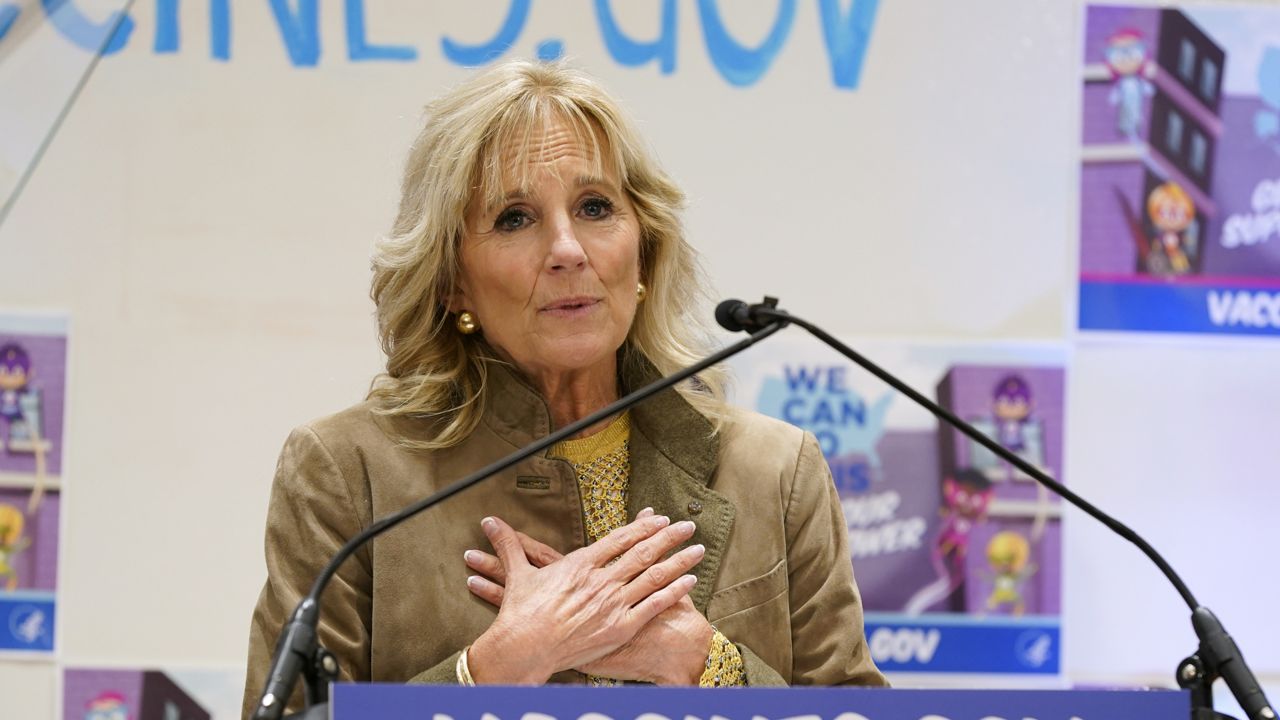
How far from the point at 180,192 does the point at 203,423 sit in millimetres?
480

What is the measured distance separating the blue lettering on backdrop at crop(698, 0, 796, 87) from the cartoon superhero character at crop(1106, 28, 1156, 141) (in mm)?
697

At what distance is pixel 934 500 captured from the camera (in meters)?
2.86

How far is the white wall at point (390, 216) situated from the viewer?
2785 millimetres

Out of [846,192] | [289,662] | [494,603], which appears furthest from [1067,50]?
[289,662]

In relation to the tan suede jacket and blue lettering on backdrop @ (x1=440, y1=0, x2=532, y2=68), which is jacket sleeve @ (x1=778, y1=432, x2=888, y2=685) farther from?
blue lettering on backdrop @ (x1=440, y1=0, x2=532, y2=68)

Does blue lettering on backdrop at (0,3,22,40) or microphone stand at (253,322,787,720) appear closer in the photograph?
microphone stand at (253,322,787,720)

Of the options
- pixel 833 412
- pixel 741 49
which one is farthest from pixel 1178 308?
pixel 741 49

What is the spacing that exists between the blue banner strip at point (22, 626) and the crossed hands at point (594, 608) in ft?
4.70

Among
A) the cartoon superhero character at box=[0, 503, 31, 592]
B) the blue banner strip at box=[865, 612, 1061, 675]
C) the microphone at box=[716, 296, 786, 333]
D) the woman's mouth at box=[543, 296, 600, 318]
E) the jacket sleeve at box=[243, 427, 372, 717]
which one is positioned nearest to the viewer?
the microphone at box=[716, 296, 786, 333]

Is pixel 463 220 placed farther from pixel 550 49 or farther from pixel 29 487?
pixel 29 487

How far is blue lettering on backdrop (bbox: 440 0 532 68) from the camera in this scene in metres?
2.84

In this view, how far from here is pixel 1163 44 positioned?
291cm

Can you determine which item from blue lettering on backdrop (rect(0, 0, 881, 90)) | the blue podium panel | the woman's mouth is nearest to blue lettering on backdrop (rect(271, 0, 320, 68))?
blue lettering on backdrop (rect(0, 0, 881, 90))

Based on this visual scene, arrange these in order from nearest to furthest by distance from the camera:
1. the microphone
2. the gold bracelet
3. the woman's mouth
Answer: the microphone < the gold bracelet < the woman's mouth
